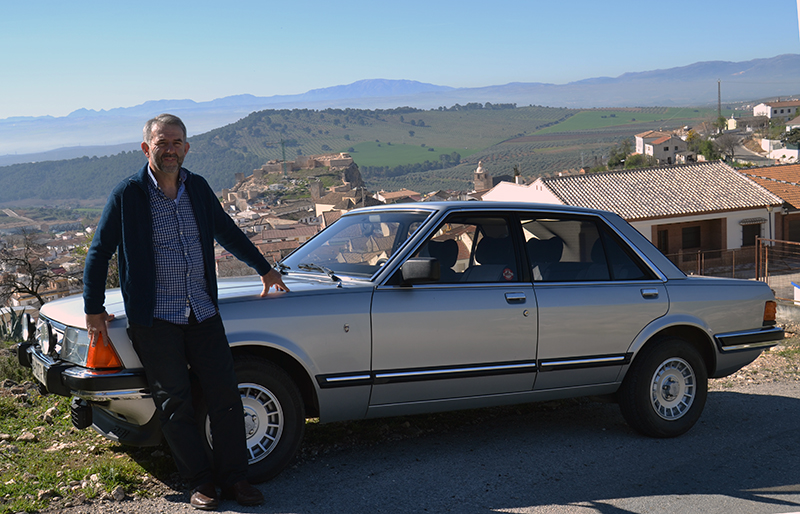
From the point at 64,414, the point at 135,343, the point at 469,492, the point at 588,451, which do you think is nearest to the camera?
the point at 135,343

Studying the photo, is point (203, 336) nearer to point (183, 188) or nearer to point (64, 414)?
point (183, 188)

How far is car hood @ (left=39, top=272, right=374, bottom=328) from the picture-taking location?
4.13 meters

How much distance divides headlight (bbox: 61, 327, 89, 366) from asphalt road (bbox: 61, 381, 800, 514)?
0.84m

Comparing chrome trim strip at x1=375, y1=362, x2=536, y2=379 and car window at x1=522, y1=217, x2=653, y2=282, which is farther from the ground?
car window at x1=522, y1=217, x2=653, y2=282

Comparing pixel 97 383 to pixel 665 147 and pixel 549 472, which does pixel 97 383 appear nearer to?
pixel 549 472

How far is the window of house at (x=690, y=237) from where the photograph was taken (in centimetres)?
4483

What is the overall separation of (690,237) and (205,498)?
1819 inches

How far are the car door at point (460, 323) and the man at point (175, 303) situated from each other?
101 centimetres

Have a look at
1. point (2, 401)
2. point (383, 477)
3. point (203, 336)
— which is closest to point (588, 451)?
point (383, 477)

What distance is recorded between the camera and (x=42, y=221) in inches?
5669

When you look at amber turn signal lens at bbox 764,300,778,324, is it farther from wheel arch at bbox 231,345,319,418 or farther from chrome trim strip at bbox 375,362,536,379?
wheel arch at bbox 231,345,319,418

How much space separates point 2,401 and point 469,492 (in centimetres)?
420

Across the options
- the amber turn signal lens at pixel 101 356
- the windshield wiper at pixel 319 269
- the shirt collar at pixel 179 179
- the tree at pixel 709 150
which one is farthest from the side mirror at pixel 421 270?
the tree at pixel 709 150

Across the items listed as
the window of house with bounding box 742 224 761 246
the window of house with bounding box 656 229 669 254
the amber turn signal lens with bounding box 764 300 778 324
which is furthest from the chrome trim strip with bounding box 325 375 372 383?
the window of house with bounding box 742 224 761 246
